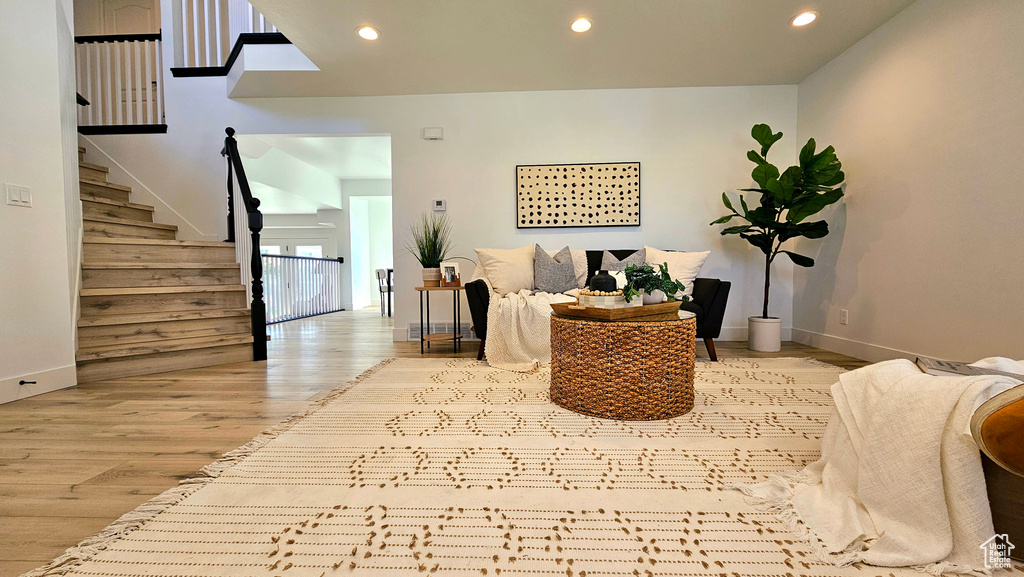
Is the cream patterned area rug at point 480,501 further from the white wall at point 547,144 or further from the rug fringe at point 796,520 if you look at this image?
the white wall at point 547,144

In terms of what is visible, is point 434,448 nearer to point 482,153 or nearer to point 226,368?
point 226,368

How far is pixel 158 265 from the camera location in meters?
3.12

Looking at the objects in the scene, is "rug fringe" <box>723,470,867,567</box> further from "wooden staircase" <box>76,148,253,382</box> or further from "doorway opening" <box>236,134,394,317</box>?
"doorway opening" <box>236,134,394,317</box>

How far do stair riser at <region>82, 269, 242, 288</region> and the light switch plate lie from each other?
2.14 feet

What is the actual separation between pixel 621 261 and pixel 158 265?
3750 mm

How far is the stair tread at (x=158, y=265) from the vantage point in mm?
2881

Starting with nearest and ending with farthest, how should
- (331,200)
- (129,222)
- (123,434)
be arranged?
1. (123,434)
2. (129,222)
3. (331,200)

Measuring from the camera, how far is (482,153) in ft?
13.3

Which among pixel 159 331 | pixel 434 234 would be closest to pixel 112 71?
pixel 159 331

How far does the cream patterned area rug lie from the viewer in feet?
3.05

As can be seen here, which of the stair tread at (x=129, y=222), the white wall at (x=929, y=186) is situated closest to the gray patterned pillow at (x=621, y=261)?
the white wall at (x=929, y=186)

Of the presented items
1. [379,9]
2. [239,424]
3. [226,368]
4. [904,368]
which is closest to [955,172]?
[904,368]

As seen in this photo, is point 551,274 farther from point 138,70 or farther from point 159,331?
point 138,70

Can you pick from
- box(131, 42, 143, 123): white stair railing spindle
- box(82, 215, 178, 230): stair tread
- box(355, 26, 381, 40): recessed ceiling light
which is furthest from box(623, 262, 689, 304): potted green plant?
box(131, 42, 143, 123): white stair railing spindle
